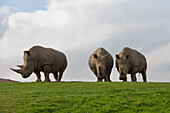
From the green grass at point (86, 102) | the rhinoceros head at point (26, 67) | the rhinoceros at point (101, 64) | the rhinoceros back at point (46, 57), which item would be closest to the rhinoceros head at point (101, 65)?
the rhinoceros at point (101, 64)

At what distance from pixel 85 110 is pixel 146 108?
254cm

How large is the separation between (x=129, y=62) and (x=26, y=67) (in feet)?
27.2

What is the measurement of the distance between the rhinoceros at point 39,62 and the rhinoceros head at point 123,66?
4818 mm

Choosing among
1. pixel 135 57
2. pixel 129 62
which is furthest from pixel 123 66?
pixel 135 57

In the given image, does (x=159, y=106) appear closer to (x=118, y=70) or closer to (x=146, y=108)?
(x=146, y=108)

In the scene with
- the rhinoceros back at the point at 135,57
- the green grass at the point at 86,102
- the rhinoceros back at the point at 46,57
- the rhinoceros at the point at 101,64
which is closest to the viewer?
the green grass at the point at 86,102

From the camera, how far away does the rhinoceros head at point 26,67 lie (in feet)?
74.5

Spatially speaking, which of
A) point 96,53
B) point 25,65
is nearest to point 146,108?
point 25,65

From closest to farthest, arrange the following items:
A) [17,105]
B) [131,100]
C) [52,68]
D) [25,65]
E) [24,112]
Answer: [24,112] → [17,105] → [131,100] → [25,65] → [52,68]

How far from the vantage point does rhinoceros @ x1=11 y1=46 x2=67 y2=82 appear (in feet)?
74.7

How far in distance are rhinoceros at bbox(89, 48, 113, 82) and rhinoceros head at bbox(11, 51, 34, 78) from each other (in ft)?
17.3

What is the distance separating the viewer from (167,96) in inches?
580

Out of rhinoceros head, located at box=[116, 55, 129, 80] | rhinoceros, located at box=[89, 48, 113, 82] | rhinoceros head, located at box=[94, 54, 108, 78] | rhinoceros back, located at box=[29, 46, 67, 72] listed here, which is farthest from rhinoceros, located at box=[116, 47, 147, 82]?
rhinoceros back, located at box=[29, 46, 67, 72]

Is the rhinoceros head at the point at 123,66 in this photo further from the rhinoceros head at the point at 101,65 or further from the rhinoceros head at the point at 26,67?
the rhinoceros head at the point at 26,67
